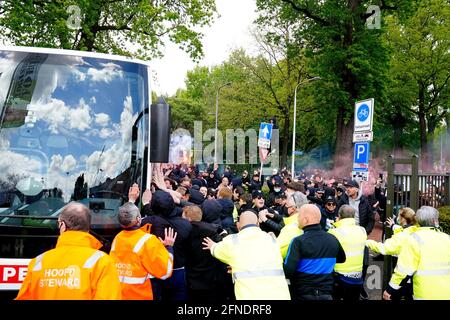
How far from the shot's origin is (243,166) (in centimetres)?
5078

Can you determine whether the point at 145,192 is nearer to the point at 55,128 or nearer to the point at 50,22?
the point at 55,128

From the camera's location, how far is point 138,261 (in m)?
4.70

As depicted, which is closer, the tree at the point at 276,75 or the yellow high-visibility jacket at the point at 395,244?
the yellow high-visibility jacket at the point at 395,244

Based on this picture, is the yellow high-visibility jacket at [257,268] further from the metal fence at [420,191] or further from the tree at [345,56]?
the tree at [345,56]

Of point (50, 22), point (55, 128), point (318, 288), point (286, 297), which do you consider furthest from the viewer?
point (50, 22)

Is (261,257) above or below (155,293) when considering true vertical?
above

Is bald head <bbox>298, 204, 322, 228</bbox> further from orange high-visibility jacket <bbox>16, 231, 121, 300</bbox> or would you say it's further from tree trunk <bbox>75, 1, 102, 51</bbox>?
tree trunk <bbox>75, 1, 102, 51</bbox>

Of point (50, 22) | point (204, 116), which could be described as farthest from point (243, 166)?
point (50, 22)

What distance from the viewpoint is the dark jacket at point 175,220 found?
556cm

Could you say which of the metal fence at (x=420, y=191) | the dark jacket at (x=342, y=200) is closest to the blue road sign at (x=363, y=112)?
the metal fence at (x=420, y=191)

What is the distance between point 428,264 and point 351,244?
124cm

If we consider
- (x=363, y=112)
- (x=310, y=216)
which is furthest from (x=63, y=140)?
(x=363, y=112)
